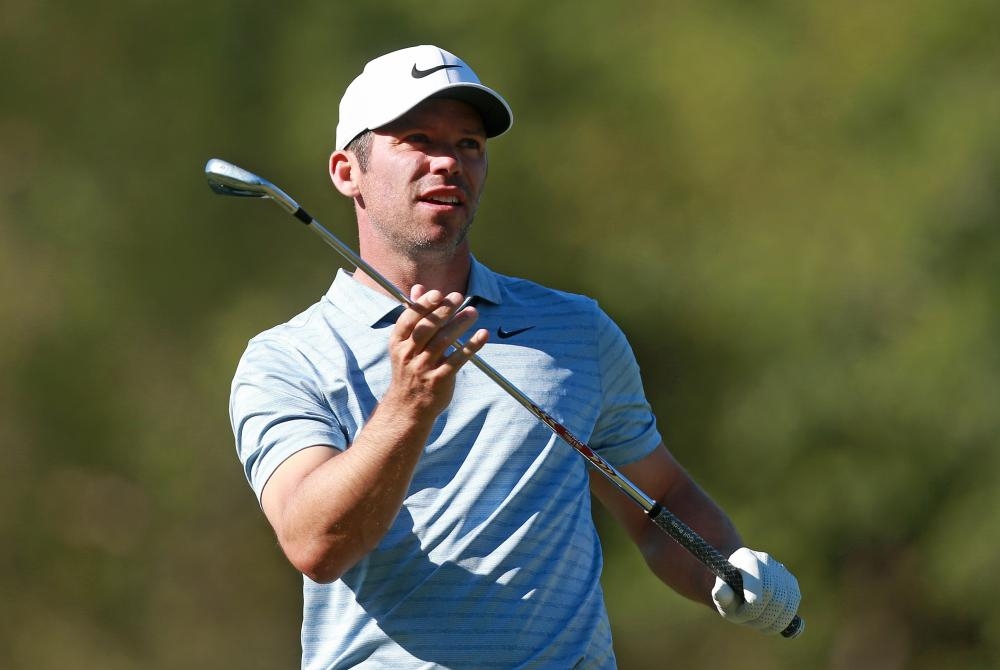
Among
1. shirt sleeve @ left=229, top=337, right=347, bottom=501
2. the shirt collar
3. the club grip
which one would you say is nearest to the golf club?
the club grip

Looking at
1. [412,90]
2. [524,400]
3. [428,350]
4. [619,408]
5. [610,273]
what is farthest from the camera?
[610,273]

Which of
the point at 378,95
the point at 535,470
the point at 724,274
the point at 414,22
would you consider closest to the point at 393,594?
the point at 535,470

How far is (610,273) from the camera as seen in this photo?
6918 mm

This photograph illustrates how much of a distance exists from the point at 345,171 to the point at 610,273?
3.99 m

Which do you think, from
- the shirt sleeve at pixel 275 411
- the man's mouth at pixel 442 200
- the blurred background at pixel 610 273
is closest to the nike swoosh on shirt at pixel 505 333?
the man's mouth at pixel 442 200

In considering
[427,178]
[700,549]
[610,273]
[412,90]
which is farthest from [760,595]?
[610,273]

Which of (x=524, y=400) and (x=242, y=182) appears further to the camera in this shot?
(x=524, y=400)

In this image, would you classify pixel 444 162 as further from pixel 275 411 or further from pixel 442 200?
pixel 275 411

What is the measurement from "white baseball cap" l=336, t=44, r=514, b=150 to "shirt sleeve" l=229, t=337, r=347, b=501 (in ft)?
1.56

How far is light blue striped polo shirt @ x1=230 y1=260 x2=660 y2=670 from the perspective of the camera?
99.5 inches

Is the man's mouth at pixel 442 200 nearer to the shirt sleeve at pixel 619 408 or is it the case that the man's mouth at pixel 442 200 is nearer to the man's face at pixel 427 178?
the man's face at pixel 427 178

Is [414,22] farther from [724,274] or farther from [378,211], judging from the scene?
[378,211]

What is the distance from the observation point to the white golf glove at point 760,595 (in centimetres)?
269

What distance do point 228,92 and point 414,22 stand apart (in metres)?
0.92
